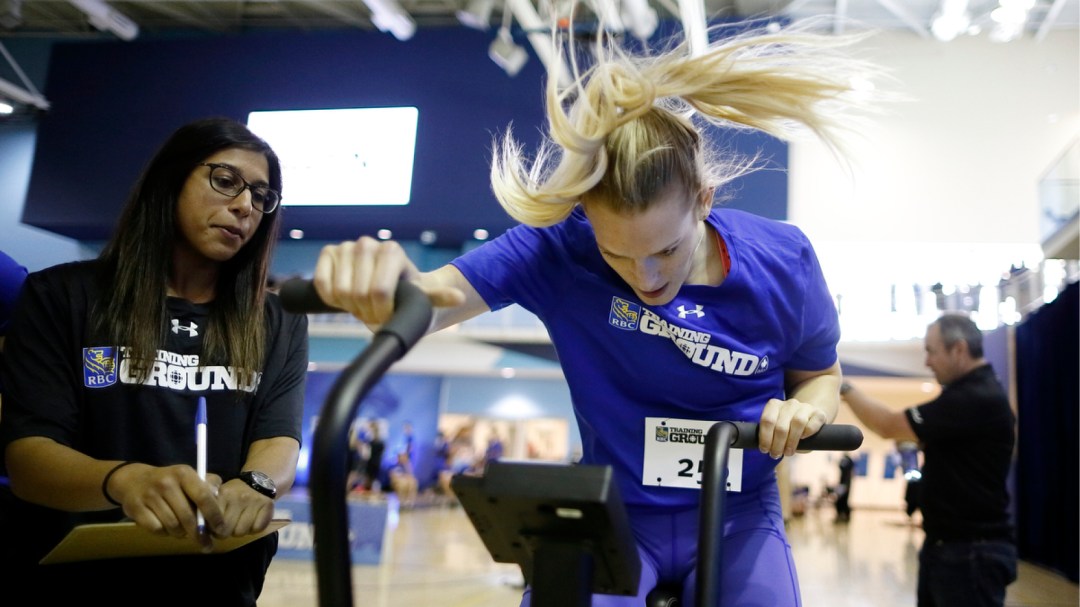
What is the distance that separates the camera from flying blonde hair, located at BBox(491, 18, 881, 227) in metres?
1.22

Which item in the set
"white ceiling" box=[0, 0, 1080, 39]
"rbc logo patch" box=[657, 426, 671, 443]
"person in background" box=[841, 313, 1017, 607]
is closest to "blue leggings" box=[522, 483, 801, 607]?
"rbc logo patch" box=[657, 426, 671, 443]

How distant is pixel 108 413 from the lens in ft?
4.72

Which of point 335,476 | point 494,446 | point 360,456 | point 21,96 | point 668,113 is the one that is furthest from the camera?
point 494,446

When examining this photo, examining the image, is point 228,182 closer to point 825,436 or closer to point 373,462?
point 825,436

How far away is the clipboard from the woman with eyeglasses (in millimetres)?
31

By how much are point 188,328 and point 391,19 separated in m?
5.33

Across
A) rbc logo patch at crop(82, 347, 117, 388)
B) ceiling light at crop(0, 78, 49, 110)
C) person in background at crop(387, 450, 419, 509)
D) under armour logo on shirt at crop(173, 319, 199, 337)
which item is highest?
ceiling light at crop(0, 78, 49, 110)

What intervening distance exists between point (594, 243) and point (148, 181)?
0.84 m

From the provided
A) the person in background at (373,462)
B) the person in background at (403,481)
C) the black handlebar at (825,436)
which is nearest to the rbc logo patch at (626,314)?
the black handlebar at (825,436)

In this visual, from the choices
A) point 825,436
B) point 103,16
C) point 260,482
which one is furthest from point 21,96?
point 825,436

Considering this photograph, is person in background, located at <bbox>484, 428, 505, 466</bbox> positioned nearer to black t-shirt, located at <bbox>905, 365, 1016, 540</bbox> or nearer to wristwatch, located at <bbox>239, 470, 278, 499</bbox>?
black t-shirt, located at <bbox>905, 365, 1016, 540</bbox>

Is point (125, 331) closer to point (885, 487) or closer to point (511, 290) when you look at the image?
point (511, 290)

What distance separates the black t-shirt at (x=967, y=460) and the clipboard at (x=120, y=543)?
9.38ft

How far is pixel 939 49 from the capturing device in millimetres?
8391
